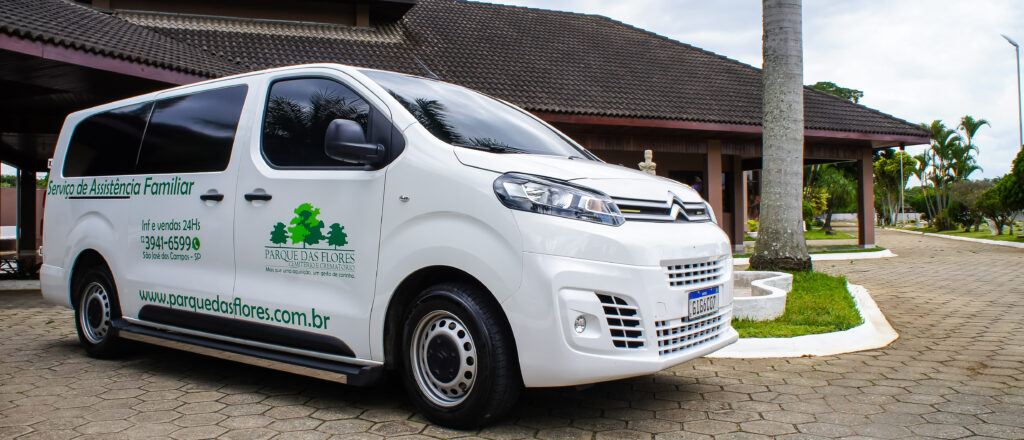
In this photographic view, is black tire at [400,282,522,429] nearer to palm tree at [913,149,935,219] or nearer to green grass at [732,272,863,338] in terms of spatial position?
green grass at [732,272,863,338]

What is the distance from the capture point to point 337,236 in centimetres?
390

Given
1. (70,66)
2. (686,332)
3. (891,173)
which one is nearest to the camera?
(686,332)

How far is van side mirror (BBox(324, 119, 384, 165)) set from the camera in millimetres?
3619

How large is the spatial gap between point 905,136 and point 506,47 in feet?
35.6

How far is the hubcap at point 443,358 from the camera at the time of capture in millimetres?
3477

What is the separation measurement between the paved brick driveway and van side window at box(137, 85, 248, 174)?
1428 mm

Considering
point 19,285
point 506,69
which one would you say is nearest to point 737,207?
point 506,69

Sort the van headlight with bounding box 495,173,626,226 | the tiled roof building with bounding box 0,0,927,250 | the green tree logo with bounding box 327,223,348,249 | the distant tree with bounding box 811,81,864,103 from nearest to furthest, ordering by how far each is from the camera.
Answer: the van headlight with bounding box 495,173,626,226 < the green tree logo with bounding box 327,223,348,249 < the tiled roof building with bounding box 0,0,927,250 < the distant tree with bounding box 811,81,864,103

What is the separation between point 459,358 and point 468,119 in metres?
1.39

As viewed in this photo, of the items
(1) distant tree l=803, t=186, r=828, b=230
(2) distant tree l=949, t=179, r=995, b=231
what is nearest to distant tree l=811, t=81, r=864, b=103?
(2) distant tree l=949, t=179, r=995, b=231

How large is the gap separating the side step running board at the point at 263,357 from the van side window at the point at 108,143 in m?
1.16

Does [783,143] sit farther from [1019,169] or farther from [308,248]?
[1019,169]

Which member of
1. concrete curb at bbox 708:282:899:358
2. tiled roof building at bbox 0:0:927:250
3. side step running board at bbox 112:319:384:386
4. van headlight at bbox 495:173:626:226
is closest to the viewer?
van headlight at bbox 495:173:626:226

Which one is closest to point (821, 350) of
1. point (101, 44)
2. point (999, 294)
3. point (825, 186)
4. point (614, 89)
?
point (999, 294)
